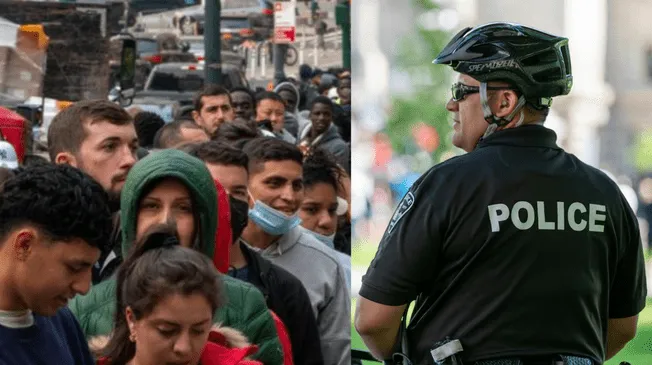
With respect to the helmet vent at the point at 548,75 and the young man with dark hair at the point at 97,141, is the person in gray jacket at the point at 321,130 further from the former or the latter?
the helmet vent at the point at 548,75

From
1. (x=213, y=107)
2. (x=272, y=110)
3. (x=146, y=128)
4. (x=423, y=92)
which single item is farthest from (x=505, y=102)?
(x=272, y=110)

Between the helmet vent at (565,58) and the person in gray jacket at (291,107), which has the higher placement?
the helmet vent at (565,58)

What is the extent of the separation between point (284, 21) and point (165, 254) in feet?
37.3

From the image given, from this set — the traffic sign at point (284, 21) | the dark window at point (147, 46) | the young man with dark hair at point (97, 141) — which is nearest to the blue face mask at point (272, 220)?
the young man with dark hair at point (97, 141)

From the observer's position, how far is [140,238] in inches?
157

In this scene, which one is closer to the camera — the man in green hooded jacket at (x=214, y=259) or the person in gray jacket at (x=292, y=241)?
the man in green hooded jacket at (x=214, y=259)

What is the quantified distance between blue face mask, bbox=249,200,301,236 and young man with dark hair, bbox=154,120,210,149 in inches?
79.4

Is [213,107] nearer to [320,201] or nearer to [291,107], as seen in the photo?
[320,201]

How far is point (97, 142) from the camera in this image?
542 centimetres

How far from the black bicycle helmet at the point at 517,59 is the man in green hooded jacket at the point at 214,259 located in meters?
1.06

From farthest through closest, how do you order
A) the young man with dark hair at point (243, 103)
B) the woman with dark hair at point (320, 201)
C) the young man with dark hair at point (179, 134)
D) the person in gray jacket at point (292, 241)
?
1. the young man with dark hair at point (243, 103)
2. the young man with dark hair at point (179, 134)
3. the woman with dark hair at point (320, 201)
4. the person in gray jacket at point (292, 241)

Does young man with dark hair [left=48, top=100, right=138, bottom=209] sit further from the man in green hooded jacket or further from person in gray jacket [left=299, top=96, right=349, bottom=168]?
person in gray jacket [left=299, top=96, right=349, bottom=168]

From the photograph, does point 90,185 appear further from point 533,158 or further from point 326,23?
point 326,23

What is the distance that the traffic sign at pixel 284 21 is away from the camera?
14.8 meters
